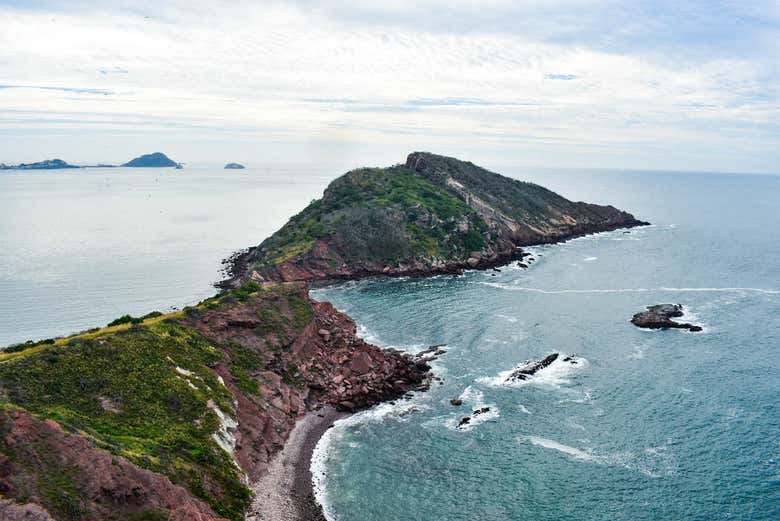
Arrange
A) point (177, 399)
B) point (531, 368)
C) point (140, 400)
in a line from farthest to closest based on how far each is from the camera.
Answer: point (531, 368) → point (177, 399) → point (140, 400)

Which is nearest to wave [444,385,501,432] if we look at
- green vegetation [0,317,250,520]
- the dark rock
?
the dark rock

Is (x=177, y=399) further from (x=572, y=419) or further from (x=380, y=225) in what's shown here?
(x=380, y=225)

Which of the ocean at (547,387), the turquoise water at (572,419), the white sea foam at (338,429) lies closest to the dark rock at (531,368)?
the ocean at (547,387)

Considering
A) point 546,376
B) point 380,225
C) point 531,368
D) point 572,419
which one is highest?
point 380,225

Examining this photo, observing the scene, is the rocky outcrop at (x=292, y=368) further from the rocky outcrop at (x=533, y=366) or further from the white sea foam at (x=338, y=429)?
the rocky outcrop at (x=533, y=366)

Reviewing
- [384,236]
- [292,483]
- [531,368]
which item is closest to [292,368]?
[292,483]
